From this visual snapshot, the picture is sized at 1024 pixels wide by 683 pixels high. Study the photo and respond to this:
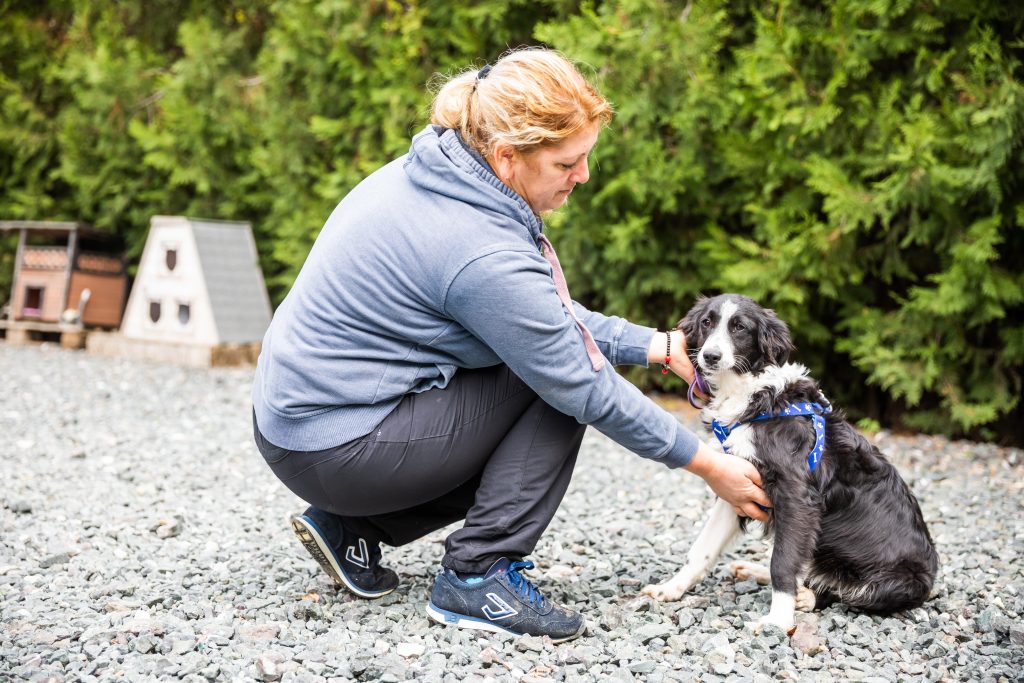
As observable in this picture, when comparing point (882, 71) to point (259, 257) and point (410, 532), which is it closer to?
point (410, 532)

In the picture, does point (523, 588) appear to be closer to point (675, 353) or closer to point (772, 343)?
point (675, 353)

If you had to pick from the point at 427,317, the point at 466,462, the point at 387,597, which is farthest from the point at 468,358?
the point at 387,597

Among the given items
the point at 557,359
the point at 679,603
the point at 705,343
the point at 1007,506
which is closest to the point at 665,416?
the point at 557,359

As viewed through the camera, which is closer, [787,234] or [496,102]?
[496,102]

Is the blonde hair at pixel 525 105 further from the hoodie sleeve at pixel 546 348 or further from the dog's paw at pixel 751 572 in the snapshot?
the dog's paw at pixel 751 572

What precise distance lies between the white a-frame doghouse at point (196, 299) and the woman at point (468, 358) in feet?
17.3

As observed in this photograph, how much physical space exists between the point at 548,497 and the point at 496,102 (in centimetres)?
115

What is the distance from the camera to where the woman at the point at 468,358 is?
7.98 ft

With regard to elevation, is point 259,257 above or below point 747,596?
below

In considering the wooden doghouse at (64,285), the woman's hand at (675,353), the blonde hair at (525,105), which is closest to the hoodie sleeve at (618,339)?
the woman's hand at (675,353)

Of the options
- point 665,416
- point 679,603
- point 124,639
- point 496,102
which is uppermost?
point 496,102

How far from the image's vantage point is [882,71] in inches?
219

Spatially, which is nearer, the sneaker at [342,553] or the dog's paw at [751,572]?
the sneaker at [342,553]

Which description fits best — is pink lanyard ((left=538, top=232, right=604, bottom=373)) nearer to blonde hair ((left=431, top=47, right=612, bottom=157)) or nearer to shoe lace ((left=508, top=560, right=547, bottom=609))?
blonde hair ((left=431, top=47, right=612, bottom=157))
